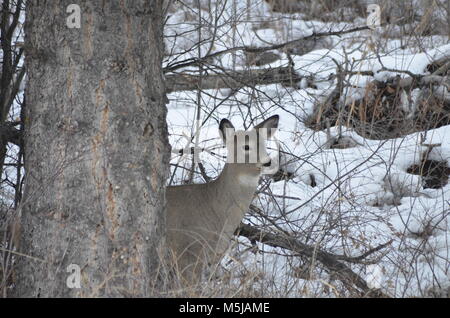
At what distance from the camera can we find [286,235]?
4934 mm

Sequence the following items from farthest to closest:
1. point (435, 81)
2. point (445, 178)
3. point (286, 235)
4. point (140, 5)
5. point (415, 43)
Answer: point (415, 43), point (435, 81), point (445, 178), point (286, 235), point (140, 5)

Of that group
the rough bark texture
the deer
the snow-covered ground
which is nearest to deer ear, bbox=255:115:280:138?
the deer

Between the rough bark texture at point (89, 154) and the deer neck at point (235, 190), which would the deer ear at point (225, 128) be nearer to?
the deer neck at point (235, 190)

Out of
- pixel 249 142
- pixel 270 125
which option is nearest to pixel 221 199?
pixel 249 142

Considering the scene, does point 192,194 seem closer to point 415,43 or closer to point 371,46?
point 371,46

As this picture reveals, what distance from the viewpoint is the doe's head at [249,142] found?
5.25 meters

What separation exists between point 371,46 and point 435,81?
2.58ft

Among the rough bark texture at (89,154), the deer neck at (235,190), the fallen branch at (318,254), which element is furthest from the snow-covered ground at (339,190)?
the rough bark texture at (89,154)

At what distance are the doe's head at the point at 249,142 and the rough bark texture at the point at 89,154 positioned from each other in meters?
1.47

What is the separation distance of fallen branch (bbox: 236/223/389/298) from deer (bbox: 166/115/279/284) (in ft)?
0.63

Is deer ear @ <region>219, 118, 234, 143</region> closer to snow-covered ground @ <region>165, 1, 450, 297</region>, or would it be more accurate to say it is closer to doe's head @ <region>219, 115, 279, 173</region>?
doe's head @ <region>219, 115, 279, 173</region>

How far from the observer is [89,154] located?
374 centimetres
